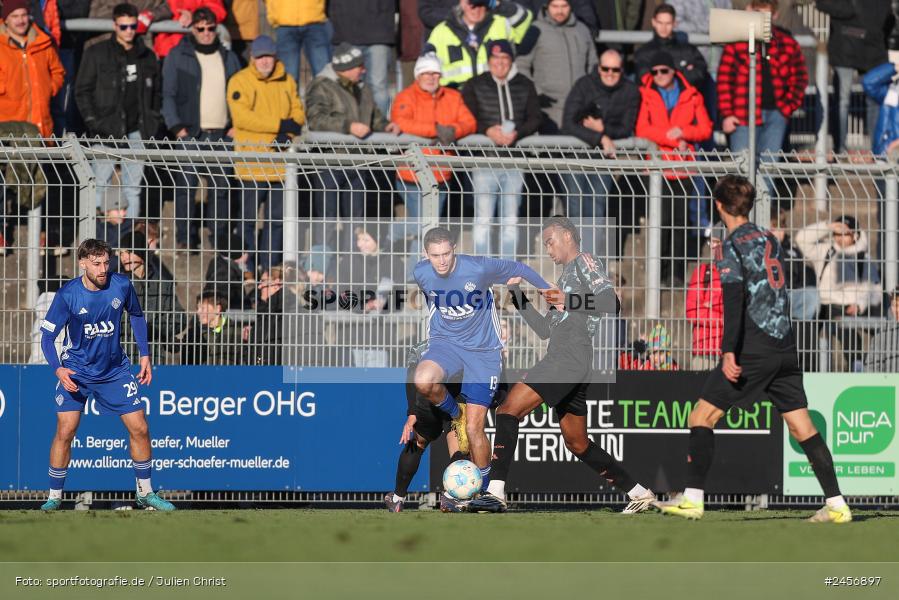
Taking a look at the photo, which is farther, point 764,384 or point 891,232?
point 891,232

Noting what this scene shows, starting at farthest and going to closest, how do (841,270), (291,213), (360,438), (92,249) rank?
(841,270) < (360,438) < (291,213) < (92,249)

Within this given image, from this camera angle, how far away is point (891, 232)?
45.9 feet

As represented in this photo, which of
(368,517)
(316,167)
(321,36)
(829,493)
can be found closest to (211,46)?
(321,36)

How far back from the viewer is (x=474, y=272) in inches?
484

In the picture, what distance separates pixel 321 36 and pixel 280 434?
531cm

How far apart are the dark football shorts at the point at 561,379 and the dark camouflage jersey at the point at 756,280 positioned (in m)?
1.72

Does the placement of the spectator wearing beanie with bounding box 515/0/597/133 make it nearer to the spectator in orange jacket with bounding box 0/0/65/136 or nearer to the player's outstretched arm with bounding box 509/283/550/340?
the player's outstretched arm with bounding box 509/283/550/340

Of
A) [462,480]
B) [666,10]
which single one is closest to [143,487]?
[462,480]

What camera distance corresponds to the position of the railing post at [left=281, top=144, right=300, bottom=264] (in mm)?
13203

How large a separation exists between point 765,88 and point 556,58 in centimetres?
236

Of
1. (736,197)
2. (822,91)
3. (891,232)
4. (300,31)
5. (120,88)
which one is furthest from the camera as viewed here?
(822,91)

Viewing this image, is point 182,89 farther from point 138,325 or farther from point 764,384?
point 764,384

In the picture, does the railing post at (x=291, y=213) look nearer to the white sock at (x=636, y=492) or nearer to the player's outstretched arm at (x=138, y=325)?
the player's outstretched arm at (x=138, y=325)

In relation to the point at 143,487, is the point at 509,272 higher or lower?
higher
